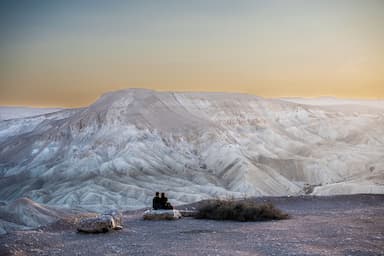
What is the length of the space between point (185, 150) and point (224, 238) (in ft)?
283

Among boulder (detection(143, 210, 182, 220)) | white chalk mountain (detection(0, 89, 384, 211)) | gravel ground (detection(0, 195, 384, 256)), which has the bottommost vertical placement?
gravel ground (detection(0, 195, 384, 256))

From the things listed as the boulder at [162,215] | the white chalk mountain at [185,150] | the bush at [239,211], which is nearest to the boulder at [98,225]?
the boulder at [162,215]

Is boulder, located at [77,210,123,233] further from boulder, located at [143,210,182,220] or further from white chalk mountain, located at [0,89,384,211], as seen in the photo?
white chalk mountain, located at [0,89,384,211]

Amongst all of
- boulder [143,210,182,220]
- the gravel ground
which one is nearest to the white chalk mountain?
boulder [143,210,182,220]

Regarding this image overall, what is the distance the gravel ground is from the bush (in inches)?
20.5

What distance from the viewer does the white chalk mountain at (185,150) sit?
83875 mm

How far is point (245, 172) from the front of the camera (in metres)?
88.1

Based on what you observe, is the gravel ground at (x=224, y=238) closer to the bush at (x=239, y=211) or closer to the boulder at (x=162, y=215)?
the boulder at (x=162, y=215)

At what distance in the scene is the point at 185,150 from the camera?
101 m

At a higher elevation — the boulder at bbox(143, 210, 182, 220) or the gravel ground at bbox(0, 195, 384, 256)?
the boulder at bbox(143, 210, 182, 220)

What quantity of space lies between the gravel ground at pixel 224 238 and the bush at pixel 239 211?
1.70ft

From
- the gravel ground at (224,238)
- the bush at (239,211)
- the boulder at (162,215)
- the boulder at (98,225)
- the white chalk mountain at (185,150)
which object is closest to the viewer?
the gravel ground at (224,238)

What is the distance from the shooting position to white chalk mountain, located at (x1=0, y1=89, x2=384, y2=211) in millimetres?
83875

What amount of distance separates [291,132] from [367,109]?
2807cm
